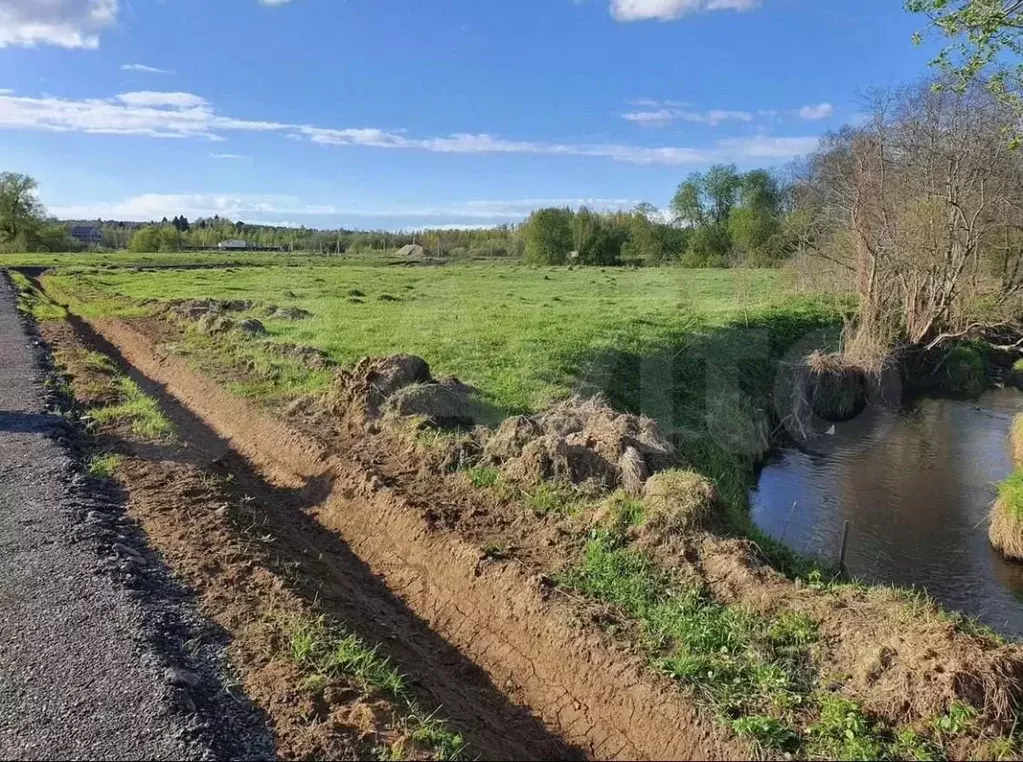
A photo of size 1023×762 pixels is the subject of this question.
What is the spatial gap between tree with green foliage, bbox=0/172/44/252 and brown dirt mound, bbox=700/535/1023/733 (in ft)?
298

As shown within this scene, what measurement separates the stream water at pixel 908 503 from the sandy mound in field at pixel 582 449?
10.7 feet

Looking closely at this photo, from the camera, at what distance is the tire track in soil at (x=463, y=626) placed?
536 cm

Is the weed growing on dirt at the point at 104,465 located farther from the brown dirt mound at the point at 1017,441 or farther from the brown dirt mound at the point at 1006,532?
the brown dirt mound at the point at 1017,441

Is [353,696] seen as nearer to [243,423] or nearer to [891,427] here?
[243,423]

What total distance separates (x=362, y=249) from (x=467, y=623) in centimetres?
9713

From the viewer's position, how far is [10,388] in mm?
13867

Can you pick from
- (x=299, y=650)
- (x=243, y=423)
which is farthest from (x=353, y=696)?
(x=243, y=423)

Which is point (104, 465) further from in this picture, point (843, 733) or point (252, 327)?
point (252, 327)

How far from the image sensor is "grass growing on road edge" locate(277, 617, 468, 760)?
15.5 feet

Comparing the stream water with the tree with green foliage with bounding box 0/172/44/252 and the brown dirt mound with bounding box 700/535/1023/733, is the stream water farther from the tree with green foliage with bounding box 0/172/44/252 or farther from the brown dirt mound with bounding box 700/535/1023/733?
the tree with green foliage with bounding box 0/172/44/252

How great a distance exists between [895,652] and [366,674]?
404cm

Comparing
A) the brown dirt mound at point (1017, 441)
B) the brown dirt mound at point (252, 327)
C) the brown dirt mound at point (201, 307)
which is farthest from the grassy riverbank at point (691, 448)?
the brown dirt mound at point (1017, 441)

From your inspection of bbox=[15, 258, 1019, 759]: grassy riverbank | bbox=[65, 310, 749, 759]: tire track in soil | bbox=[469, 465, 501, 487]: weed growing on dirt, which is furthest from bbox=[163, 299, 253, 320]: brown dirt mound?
bbox=[469, 465, 501, 487]: weed growing on dirt

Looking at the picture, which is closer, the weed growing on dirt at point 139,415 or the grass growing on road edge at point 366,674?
the grass growing on road edge at point 366,674
